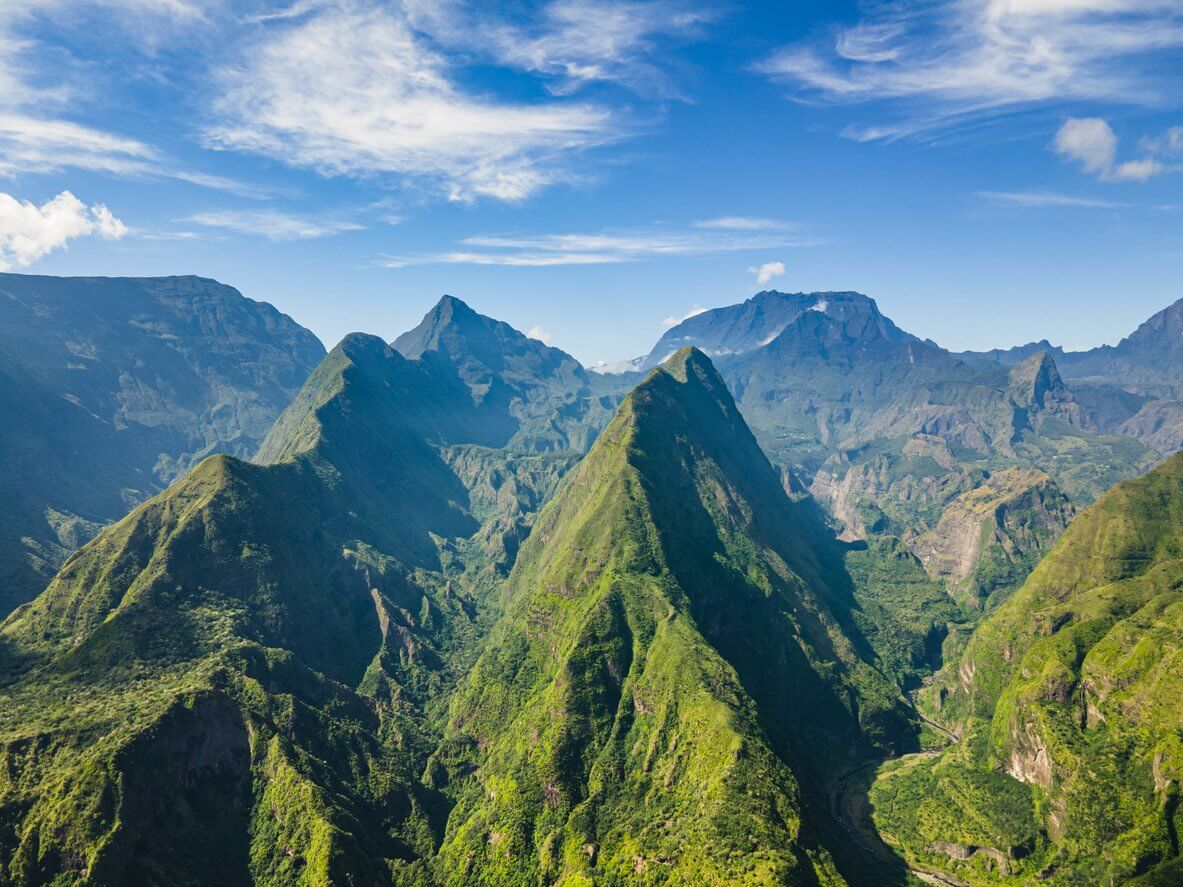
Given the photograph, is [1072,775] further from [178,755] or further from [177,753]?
[177,753]

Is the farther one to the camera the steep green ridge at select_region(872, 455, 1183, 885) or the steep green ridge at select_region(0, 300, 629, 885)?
A: the steep green ridge at select_region(872, 455, 1183, 885)

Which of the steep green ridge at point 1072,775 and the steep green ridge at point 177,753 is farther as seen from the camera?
the steep green ridge at point 1072,775

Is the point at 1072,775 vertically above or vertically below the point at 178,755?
below

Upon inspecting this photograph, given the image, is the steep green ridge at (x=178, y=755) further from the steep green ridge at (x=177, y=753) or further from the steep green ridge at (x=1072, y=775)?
the steep green ridge at (x=1072, y=775)

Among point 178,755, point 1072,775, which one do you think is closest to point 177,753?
point 178,755

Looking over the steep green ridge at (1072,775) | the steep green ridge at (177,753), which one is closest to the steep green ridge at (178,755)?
the steep green ridge at (177,753)

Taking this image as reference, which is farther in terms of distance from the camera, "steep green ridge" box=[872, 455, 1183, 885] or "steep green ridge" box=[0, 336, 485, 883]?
"steep green ridge" box=[872, 455, 1183, 885]

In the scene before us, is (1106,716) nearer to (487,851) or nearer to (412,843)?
(487,851)

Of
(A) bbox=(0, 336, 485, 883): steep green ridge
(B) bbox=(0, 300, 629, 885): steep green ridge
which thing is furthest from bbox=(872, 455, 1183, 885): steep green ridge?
(A) bbox=(0, 336, 485, 883): steep green ridge

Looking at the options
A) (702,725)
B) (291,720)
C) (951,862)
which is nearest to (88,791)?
(291,720)

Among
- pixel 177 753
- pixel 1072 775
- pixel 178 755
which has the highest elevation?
pixel 177 753

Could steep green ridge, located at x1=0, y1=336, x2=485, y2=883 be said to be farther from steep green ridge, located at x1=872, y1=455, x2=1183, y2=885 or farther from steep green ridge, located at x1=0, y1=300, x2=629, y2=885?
steep green ridge, located at x1=872, y1=455, x2=1183, y2=885
